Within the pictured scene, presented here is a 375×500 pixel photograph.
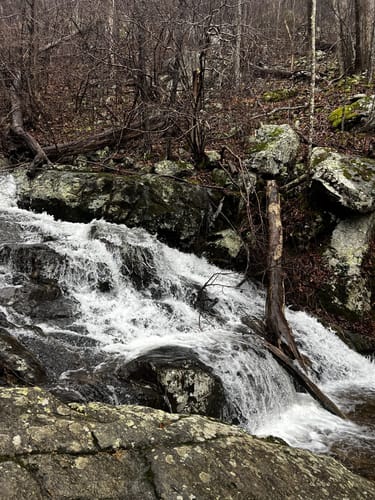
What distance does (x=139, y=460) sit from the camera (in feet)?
6.07

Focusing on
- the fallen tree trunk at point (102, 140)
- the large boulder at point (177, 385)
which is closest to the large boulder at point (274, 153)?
the fallen tree trunk at point (102, 140)

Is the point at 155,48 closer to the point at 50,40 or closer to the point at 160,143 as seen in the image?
the point at 160,143

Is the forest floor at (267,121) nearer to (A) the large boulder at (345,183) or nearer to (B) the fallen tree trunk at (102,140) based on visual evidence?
(B) the fallen tree trunk at (102,140)

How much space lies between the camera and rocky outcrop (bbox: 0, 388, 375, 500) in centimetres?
166

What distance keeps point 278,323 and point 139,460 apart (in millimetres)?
5412

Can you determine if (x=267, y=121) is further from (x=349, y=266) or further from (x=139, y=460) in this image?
(x=139, y=460)

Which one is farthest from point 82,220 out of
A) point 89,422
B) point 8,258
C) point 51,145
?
point 89,422

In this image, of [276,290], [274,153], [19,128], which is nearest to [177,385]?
[276,290]

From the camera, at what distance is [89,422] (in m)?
2.03

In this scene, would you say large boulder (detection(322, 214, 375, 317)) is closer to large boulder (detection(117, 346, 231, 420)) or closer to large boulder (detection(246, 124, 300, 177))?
large boulder (detection(246, 124, 300, 177))

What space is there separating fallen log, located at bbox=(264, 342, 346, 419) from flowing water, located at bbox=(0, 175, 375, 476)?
114 mm

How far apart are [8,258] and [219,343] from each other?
3982 mm

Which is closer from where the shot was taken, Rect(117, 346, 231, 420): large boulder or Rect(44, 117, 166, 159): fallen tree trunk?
Rect(117, 346, 231, 420): large boulder

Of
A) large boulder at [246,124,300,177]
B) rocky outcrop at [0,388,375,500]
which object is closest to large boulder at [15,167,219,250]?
large boulder at [246,124,300,177]
